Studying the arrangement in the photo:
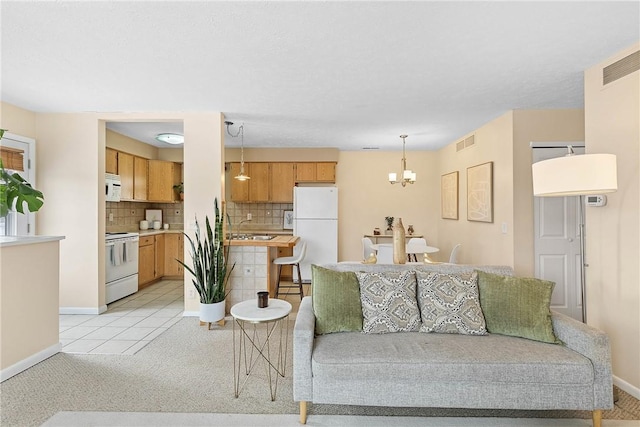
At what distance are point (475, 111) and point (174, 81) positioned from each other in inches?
129

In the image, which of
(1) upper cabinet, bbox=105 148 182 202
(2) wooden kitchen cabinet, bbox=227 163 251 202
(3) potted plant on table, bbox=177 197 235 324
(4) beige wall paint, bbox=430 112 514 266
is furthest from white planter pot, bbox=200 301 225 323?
(4) beige wall paint, bbox=430 112 514 266

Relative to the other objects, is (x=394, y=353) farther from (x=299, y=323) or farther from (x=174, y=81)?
(x=174, y=81)

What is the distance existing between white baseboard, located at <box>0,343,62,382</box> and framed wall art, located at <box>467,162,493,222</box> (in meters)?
4.83

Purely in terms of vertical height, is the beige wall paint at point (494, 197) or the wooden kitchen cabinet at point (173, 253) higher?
the beige wall paint at point (494, 197)

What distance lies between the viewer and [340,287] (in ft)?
7.63

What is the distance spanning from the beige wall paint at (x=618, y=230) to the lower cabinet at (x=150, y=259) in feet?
18.7

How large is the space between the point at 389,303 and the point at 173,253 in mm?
4740

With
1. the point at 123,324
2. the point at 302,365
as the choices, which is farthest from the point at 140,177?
the point at 302,365

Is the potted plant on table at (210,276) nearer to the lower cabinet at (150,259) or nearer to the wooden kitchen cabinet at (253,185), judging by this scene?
the lower cabinet at (150,259)

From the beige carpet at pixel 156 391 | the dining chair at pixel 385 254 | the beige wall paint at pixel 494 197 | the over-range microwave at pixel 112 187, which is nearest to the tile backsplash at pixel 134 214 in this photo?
the over-range microwave at pixel 112 187

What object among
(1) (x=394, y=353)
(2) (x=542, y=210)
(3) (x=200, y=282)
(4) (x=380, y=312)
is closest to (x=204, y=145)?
(3) (x=200, y=282)

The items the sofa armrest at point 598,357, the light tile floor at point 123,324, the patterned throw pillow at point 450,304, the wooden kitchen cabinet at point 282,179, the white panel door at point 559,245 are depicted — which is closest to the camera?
the sofa armrest at point 598,357

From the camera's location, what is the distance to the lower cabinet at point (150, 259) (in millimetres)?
5090

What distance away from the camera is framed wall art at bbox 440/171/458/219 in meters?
5.20
